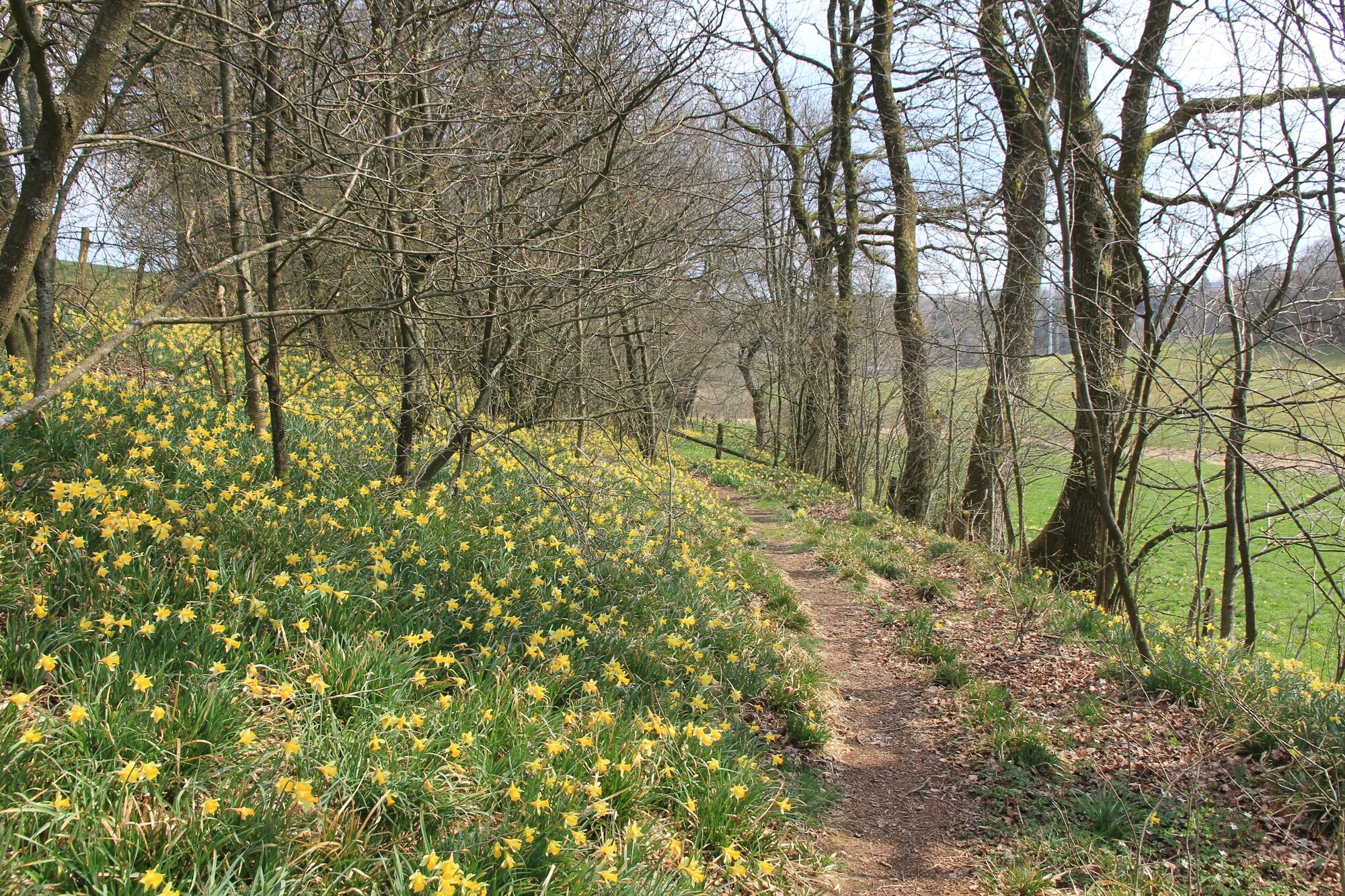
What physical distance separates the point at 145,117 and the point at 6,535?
4712 millimetres

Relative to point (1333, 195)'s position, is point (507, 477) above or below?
below

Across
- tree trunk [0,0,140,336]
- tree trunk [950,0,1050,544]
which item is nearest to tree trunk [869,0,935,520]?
tree trunk [950,0,1050,544]

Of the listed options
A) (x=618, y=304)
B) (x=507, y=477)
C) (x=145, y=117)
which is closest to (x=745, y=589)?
(x=507, y=477)

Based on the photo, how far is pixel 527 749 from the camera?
2.96 meters

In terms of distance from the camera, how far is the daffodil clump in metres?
2.18

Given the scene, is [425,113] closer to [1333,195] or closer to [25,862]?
[25,862]

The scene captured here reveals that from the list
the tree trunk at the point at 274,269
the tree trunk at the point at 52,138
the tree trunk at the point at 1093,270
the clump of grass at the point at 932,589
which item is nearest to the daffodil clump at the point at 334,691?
the tree trunk at the point at 274,269

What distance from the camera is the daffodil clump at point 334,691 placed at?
7.15 feet

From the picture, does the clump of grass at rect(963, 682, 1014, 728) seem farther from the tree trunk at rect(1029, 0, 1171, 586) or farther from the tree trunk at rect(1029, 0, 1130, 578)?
the tree trunk at rect(1029, 0, 1130, 578)

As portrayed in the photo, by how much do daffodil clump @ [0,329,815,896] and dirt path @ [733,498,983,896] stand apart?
0.35 m

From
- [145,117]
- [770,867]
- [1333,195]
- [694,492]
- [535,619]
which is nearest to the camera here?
[770,867]

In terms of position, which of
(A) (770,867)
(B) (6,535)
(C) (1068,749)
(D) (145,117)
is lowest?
(C) (1068,749)

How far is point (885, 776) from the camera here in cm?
456

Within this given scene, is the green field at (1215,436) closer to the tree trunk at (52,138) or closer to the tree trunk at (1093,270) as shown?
the tree trunk at (1093,270)
